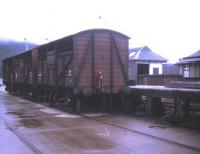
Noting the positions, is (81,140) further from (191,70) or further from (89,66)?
(191,70)

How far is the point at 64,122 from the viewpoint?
1264 centimetres

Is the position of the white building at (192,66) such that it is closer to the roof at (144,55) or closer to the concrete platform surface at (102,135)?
the roof at (144,55)

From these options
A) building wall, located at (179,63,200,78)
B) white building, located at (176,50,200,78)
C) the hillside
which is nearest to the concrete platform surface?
white building, located at (176,50,200,78)

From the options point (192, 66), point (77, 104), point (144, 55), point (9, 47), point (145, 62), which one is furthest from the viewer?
point (9, 47)

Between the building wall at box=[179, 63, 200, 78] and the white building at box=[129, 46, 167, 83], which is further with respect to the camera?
the white building at box=[129, 46, 167, 83]

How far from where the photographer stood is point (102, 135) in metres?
9.94

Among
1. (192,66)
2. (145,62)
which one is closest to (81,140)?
(192,66)

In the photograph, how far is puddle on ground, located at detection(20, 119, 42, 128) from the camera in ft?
38.9

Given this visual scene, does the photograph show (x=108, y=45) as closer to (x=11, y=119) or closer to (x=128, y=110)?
(x=128, y=110)

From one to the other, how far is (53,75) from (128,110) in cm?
510

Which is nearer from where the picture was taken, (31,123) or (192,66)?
(31,123)

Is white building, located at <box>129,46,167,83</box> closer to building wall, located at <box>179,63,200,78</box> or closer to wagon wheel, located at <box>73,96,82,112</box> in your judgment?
building wall, located at <box>179,63,200,78</box>

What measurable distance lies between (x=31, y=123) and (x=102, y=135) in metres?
3.33

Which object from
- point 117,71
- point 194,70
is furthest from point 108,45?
point 194,70
